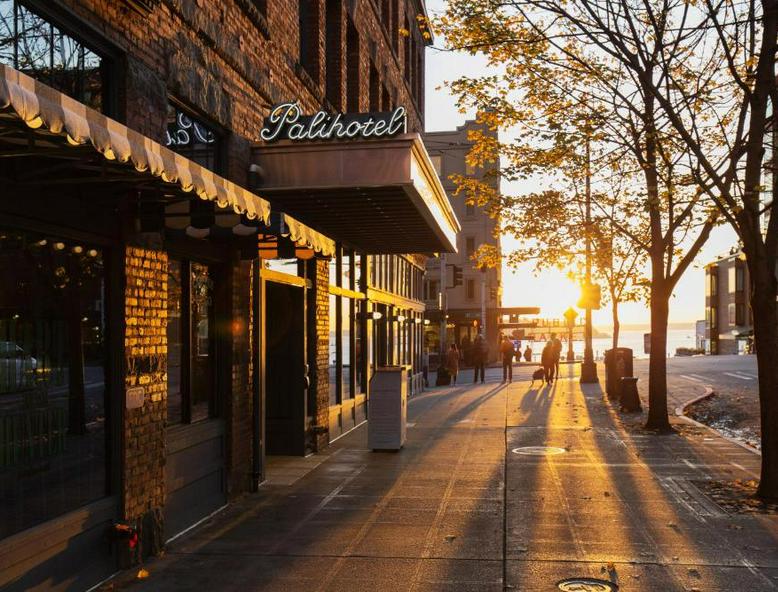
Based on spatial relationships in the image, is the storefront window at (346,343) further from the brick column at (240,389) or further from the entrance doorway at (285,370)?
the brick column at (240,389)

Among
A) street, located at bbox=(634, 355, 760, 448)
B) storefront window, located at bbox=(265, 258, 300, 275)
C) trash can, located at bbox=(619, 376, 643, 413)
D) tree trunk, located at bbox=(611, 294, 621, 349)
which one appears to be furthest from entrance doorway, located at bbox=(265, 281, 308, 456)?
tree trunk, located at bbox=(611, 294, 621, 349)

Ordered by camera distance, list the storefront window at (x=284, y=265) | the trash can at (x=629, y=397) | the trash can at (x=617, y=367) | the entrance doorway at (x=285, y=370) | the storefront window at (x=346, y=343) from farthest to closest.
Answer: the trash can at (x=617, y=367) < the trash can at (x=629, y=397) < the storefront window at (x=346, y=343) < the entrance doorway at (x=285, y=370) < the storefront window at (x=284, y=265)

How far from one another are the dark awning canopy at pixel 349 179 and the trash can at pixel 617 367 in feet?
37.0

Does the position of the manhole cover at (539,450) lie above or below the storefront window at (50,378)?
below

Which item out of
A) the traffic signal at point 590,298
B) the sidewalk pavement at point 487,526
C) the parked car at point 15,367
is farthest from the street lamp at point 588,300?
the parked car at point 15,367

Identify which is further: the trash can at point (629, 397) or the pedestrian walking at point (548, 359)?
the pedestrian walking at point (548, 359)

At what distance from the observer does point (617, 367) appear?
75.9ft

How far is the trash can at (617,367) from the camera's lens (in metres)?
22.4

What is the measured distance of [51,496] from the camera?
6.02 metres

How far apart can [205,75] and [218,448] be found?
13.0 ft

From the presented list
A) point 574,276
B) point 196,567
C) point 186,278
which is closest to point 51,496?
point 196,567

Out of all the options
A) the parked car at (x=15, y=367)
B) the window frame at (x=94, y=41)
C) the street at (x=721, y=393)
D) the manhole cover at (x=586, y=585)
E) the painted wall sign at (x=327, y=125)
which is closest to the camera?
the parked car at (x=15, y=367)

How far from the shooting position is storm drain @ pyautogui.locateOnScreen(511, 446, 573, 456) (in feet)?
43.3

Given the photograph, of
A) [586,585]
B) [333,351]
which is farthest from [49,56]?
[333,351]
